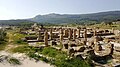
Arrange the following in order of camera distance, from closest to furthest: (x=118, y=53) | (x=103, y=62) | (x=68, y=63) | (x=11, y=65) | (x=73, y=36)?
(x=11, y=65), (x=68, y=63), (x=103, y=62), (x=118, y=53), (x=73, y=36)

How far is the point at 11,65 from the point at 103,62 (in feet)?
27.6

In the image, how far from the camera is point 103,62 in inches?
835

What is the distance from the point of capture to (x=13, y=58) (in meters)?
19.8

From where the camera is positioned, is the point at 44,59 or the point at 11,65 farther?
the point at 44,59

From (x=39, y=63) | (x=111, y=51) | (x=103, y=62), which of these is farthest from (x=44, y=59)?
(x=111, y=51)

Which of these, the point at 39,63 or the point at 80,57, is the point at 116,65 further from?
the point at 39,63

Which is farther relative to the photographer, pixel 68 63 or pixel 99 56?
pixel 99 56

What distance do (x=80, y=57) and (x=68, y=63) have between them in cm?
232

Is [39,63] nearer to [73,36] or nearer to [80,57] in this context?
[80,57]

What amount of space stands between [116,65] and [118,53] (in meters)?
4.43

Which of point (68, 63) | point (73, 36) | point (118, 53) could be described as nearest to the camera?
point (68, 63)

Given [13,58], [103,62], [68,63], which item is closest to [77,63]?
[68,63]

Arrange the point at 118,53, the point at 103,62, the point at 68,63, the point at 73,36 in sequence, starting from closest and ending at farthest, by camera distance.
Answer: the point at 68,63 → the point at 103,62 → the point at 118,53 → the point at 73,36

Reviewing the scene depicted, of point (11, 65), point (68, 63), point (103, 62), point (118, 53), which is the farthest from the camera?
point (118, 53)
